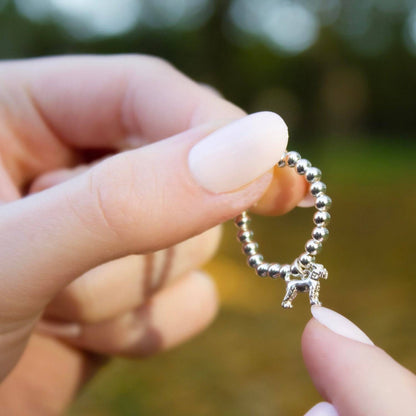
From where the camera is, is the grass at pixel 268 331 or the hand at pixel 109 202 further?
the grass at pixel 268 331

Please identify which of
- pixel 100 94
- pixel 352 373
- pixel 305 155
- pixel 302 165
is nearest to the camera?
pixel 352 373

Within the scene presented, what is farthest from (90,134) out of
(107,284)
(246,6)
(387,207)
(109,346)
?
(246,6)

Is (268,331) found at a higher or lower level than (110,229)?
lower

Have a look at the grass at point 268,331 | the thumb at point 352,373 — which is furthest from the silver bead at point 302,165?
the grass at point 268,331

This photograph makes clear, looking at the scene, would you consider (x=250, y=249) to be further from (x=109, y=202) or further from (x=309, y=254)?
(x=109, y=202)

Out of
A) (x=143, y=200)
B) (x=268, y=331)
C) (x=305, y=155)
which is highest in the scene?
(x=143, y=200)

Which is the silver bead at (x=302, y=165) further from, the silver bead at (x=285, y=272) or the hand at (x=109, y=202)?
the silver bead at (x=285, y=272)

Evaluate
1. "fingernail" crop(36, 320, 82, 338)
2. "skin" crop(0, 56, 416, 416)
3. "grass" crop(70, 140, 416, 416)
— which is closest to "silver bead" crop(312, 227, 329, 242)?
"skin" crop(0, 56, 416, 416)

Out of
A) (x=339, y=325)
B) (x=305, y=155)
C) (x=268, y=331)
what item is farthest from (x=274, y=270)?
(x=305, y=155)
